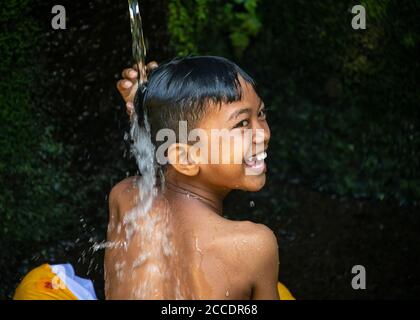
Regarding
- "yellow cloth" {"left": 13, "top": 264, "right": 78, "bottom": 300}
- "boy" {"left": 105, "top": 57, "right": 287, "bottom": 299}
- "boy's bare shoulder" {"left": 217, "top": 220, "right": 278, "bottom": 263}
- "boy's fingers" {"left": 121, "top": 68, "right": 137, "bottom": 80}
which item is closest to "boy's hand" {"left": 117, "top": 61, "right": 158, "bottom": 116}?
"boy's fingers" {"left": 121, "top": 68, "right": 137, "bottom": 80}

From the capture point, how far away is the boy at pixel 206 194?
2619 mm

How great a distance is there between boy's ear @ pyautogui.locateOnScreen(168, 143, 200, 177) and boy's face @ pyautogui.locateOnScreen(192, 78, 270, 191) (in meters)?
0.03

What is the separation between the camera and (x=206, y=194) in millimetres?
2891

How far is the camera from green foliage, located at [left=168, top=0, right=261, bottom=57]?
468 centimetres

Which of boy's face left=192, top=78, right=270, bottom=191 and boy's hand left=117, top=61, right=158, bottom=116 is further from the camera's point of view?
boy's hand left=117, top=61, right=158, bottom=116

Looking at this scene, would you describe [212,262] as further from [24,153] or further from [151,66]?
[24,153]

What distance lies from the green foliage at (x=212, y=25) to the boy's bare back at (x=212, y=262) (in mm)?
2179

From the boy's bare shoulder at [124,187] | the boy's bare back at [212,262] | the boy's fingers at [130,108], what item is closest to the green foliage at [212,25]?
the boy's fingers at [130,108]

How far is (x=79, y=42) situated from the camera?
4191 mm

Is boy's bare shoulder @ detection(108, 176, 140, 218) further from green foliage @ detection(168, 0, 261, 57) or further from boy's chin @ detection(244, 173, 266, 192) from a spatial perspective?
green foliage @ detection(168, 0, 261, 57)

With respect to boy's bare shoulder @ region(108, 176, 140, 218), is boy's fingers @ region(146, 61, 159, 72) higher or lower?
higher

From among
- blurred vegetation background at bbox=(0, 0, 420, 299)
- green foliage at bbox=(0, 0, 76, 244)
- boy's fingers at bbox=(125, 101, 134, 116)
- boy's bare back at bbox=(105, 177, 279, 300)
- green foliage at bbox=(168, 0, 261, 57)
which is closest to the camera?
boy's bare back at bbox=(105, 177, 279, 300)

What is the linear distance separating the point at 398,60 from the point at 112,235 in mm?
2580

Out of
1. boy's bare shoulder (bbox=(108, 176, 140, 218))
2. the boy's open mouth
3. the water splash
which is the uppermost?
the water splash
